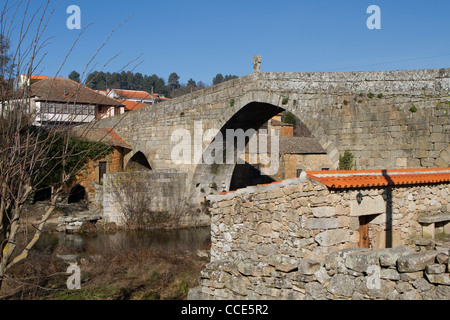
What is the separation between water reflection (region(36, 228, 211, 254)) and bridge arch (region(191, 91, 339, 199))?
234cm

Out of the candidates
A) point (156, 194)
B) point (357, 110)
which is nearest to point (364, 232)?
point (357, 110)

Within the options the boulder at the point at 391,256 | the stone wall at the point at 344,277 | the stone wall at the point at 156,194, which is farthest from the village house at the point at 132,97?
the stone wall at the point at 156,194

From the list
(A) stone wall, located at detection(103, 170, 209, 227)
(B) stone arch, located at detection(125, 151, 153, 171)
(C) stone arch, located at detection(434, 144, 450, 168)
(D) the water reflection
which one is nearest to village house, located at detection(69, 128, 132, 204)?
(B) stone arch, located at detection(125, 151, 153, 171)

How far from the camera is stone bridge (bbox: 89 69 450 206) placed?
862 cm

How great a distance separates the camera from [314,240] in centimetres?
518

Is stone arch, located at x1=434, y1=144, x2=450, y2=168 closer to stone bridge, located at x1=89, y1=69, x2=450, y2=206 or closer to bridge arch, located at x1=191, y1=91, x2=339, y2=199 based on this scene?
stone bridge, located at x1=89, y1=69, x2=450, y2=206

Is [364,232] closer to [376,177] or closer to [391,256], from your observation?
[376,177]

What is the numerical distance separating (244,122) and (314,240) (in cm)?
1095

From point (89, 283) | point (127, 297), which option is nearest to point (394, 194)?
point (127, 297)

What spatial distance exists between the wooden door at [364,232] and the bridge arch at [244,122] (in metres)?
5.09

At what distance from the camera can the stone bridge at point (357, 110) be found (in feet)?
28.3

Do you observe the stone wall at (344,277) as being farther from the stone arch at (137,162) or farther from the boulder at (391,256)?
the stone arch at (137,162)
